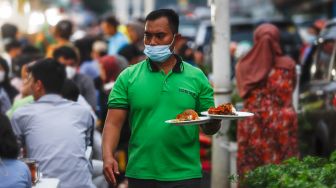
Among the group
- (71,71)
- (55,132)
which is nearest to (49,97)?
(55,132)

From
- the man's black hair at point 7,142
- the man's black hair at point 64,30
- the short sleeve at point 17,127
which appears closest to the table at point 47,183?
the man's black hair at point 7,142

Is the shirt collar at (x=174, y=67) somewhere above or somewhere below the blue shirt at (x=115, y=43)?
above

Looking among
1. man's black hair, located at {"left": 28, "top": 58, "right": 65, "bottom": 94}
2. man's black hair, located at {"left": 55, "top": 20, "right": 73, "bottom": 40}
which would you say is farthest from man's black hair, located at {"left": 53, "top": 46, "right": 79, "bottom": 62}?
man's black hair, located at {"left": 28, "top": 58, "right": 65, "bottom": 94}

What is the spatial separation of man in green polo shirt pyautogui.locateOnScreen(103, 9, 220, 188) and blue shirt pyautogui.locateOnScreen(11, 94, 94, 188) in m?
1.34

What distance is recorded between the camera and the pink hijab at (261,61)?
33.3ft

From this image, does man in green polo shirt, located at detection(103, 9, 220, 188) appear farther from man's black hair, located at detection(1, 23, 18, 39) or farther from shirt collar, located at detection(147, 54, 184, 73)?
Result: man's black hair, located at detection(1, 23, 18, 39)

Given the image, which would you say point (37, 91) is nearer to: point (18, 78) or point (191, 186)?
point (191, 186)

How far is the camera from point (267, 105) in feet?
33.4

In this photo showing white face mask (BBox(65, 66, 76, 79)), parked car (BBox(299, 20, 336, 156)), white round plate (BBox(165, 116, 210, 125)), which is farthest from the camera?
white face mask (BBox(65, 66, 76, 79))

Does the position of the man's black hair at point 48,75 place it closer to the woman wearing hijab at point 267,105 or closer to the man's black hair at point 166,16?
the man's black hair at point 166,16

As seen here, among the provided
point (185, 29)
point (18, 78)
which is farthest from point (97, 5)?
point (18, 78)

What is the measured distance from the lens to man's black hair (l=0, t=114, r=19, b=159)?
637 centimetres

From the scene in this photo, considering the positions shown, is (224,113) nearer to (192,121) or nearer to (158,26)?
(192,121)

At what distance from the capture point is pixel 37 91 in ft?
26.7
